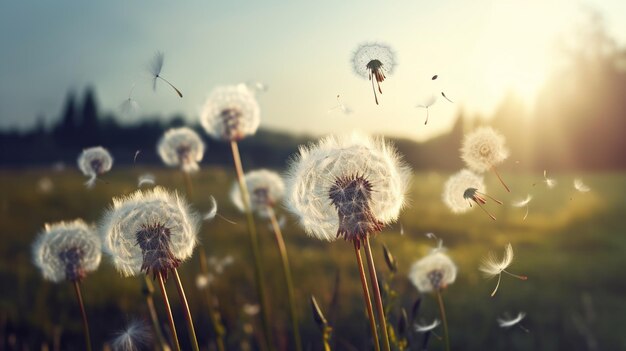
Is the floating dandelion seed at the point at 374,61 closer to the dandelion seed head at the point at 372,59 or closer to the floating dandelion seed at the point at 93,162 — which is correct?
the dandelion seed head at the point at 372,59

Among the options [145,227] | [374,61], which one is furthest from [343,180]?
[145,227]

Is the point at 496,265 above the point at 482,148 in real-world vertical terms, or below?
below

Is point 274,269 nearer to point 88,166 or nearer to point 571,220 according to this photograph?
point 88,166

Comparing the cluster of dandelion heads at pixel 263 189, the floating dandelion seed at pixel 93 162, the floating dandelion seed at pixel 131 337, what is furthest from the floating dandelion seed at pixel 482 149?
the cluster of dandelion heads at pixel 263 189

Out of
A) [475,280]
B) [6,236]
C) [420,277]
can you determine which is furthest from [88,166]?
[6,236]

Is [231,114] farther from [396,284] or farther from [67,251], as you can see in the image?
[396,284]

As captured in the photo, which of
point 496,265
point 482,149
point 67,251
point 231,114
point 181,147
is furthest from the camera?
point 181,147
